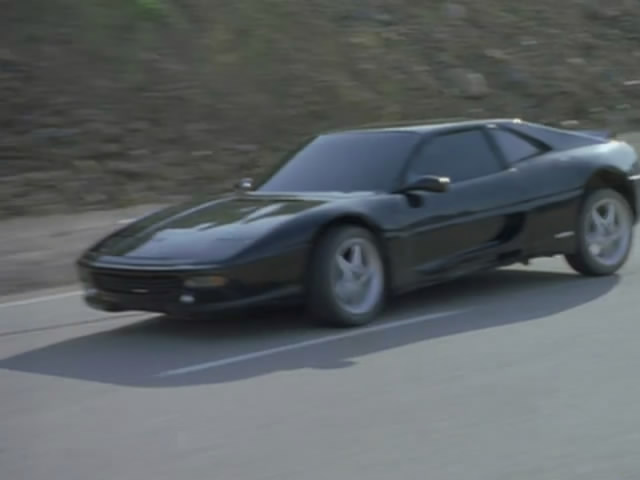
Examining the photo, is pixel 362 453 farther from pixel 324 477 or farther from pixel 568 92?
pixel 568 92

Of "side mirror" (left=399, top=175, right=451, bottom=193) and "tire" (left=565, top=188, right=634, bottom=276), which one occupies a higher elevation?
"side mirror" (left=399, top=175, right=451, bottom=193)

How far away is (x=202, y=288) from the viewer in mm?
8336

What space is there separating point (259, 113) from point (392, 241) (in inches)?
345

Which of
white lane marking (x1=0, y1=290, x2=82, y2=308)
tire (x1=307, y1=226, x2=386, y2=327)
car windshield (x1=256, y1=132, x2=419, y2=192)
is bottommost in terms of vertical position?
white lane marking (x1=0, y1=290, x2=82, y2=308)

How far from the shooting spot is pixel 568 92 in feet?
68.0

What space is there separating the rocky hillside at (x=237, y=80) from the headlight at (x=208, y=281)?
6.12 metres

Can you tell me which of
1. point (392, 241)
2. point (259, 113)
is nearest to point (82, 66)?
point (259, 113)

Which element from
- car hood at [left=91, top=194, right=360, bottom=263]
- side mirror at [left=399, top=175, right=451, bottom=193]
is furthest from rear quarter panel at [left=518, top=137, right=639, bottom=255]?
car hood at [left=91, top=194, right=360, bottom=263]

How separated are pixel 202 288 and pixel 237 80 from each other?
32.8 feet

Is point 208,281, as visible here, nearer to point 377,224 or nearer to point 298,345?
point 298,345

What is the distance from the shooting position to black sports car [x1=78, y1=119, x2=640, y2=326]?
8.48 m

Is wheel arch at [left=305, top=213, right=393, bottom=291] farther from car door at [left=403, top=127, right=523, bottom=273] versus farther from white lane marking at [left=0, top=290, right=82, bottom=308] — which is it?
white lane marking at [left=0, top=290, right=82, bottom=308]

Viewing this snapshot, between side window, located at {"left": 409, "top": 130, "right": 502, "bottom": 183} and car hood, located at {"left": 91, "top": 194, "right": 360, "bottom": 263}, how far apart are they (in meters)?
0.83

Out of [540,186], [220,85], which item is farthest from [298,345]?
[220,85]
